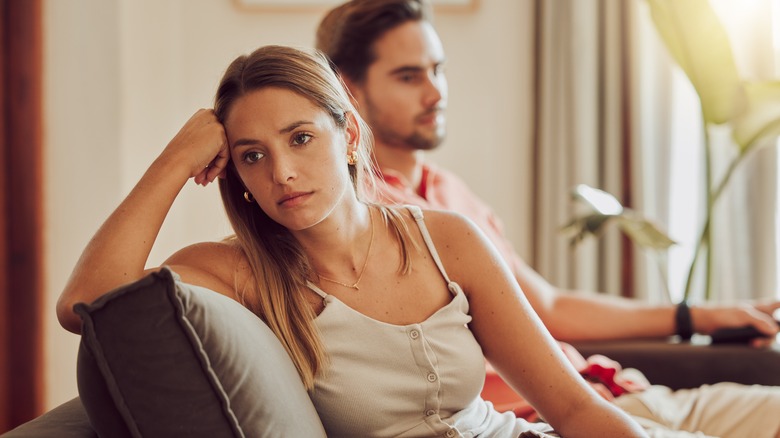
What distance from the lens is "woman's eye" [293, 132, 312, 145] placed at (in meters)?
1.22

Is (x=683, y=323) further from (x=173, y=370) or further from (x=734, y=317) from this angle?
(x=173, y=370)

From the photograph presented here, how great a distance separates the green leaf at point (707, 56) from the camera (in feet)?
7.11

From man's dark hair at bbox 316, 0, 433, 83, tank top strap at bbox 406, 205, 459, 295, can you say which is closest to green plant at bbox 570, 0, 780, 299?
man's dark hair at bbox 316, 0, 433, 83

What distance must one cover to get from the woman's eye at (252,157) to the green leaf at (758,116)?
1.45m

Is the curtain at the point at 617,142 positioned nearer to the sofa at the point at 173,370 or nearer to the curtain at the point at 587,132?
the curtain at the point at 587,132

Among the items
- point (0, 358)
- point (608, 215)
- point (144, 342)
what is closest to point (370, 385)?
point (144, 342)

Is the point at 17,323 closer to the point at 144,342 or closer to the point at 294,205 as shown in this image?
the point at 294,205

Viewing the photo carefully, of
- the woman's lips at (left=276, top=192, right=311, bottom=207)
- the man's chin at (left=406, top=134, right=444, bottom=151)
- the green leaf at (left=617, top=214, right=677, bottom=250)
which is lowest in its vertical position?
the green leaf at (left=617, top=214, right=677, bottom=250)

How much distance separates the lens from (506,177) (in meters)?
3.24

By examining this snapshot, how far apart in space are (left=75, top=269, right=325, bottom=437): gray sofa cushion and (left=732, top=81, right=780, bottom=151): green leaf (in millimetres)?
1670

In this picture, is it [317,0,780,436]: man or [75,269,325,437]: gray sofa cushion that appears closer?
[75,269,325,437]: gray sofa cushion

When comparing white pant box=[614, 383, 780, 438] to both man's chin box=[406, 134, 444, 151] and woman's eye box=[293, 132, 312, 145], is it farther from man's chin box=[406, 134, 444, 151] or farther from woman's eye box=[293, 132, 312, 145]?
woman's eye box=[293, 132, 312, 145]

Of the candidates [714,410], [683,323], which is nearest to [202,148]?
[714,410]

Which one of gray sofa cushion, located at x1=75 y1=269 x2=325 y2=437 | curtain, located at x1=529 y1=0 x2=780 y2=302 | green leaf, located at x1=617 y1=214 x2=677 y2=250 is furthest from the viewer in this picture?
curtain, located at x1=529 y1=0 x2=780 y2=302
